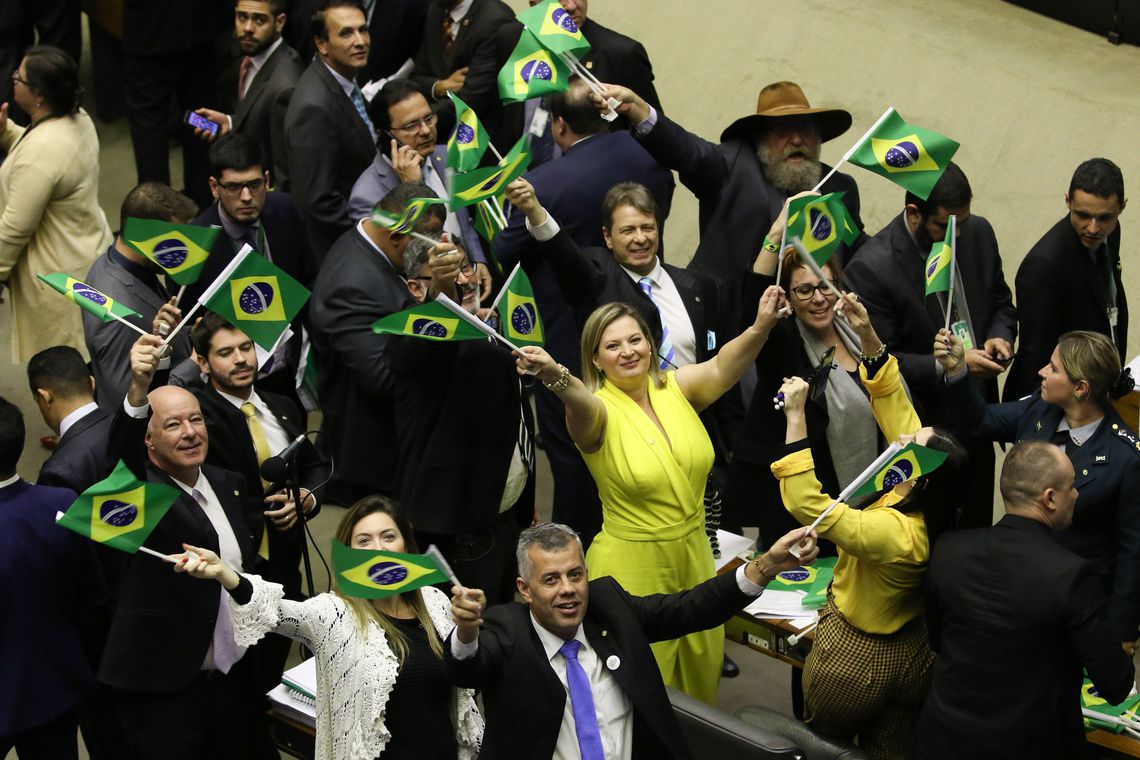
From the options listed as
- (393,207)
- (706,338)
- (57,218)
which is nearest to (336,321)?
(393,207)

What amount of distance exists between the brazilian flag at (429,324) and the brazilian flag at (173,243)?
83cm

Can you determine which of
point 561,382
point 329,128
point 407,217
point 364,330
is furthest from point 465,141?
point 561,382

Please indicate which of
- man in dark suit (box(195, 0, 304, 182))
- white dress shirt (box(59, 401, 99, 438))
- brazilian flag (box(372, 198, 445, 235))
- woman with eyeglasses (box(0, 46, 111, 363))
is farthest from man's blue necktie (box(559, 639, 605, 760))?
man in dark suit (box(195, 0, 304, 182))

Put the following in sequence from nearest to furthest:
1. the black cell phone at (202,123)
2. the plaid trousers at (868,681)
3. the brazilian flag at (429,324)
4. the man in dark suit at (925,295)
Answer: the plaid trousers at (868,681) → the brazilian flag at (429,324) → the man in dark suit at (925,295) → the black cell phone at (202,123)

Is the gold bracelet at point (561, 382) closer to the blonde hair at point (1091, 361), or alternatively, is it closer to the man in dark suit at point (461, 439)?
the man in dark suit at point (461, 439)

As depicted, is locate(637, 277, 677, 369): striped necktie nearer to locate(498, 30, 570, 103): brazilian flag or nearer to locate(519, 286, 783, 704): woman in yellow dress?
locate(519, 286, 783, 704): woman in yellow dress

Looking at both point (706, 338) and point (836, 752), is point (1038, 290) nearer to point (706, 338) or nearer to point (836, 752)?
point (706, 338)

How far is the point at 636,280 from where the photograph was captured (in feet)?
23.4

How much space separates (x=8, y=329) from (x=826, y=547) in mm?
6119

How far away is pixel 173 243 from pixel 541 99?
280 centimetres

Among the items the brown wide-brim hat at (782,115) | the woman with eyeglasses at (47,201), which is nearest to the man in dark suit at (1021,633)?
the brown wide-brim hat at (782,115)

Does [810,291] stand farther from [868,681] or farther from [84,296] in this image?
[84,296]

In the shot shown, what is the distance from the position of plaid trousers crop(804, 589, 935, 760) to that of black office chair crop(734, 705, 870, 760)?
0.11 meters

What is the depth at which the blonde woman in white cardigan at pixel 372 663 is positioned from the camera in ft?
17.7
